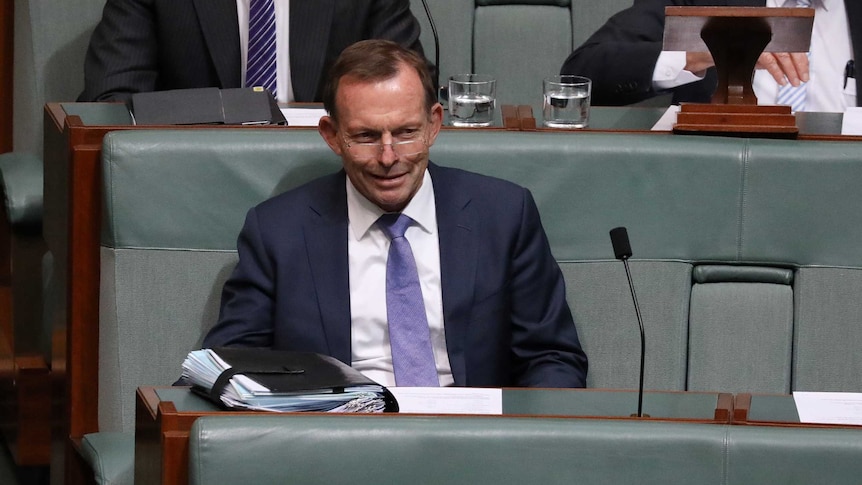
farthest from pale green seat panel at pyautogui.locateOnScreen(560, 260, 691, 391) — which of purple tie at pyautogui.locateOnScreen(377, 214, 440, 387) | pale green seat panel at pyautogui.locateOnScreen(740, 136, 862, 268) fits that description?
purple tie at pyautogui.locateOnScreen(377, 214, 440, 387)

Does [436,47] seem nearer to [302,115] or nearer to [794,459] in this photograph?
[302,115]

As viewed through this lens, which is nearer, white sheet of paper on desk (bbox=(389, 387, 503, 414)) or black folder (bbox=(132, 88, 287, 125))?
white sheet of paper on desk (bbox=(389, 387, 503, 414))

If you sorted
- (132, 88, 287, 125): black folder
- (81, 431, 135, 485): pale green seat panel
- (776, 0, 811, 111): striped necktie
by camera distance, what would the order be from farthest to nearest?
(776, 0, 811, 111): striped necktie, (132, 88, 287, 125): black folder, (81, 431, 135, 485): pale green seat panel

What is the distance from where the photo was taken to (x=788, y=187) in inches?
73.2

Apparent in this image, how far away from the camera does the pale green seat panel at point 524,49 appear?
280 cm

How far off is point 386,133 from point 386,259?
6.3 inches

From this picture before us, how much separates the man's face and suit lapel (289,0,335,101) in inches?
30.1

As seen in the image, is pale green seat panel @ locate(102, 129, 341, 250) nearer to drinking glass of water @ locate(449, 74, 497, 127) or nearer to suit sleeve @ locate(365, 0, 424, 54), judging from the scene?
drinking glass of water @ locate(449, 74, 497, 127)

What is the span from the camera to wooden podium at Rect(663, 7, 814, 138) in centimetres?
187

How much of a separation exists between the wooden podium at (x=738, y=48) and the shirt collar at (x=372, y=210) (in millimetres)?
358

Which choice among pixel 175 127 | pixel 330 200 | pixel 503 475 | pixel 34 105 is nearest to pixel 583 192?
pixel 330 200

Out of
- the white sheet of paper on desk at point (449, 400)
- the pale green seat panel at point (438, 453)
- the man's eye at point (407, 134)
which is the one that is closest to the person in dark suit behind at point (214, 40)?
the man's eye at point (407, 134)

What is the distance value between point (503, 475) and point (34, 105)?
4.99 feet

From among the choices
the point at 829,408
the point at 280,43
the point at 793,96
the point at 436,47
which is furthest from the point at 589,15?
the point at 829,408
